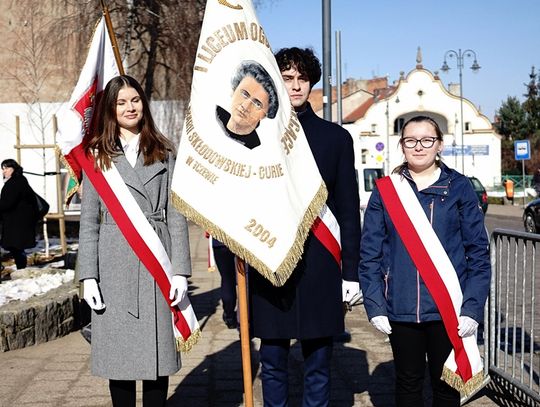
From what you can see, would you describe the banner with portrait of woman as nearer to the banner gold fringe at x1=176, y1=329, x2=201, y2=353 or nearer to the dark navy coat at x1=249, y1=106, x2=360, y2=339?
the dark navy coat at x1=249, y1=106, x2=360, y2=339

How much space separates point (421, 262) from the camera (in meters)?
3.96

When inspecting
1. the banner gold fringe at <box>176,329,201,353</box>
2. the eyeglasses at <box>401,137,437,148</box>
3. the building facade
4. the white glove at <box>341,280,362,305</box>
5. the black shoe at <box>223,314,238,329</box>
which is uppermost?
the building facade

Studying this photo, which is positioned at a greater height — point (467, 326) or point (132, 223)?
point (132, 223)

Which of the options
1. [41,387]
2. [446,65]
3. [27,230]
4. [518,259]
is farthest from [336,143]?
[446,65]

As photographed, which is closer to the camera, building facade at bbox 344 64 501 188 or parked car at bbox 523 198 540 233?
parked car at bbox 523 198 540 233

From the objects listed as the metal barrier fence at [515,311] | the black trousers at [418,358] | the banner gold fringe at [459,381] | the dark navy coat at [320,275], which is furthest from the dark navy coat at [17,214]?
the banner gold fringe at [459,381]

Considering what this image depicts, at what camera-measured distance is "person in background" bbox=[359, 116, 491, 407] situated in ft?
13.0

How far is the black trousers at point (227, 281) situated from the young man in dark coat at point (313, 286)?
3.57 meters

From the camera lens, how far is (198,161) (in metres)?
3.96

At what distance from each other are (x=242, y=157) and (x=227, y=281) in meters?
4.01

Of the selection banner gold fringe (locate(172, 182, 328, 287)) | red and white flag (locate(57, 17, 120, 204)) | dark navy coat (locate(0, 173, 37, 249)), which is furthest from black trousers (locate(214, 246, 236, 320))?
dark navy coat (locate(0, 173, 37, 249))

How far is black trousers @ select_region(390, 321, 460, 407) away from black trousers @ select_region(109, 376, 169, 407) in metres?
1.22

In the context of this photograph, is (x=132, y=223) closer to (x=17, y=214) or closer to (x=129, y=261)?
(x=129, y=261)

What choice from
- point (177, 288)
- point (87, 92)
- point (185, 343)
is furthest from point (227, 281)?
point (177, 288)
